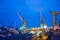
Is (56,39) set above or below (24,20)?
below

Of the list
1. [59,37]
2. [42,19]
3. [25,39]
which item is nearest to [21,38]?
[25,39]

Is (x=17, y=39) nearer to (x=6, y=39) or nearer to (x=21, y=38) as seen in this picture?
(x=21, y=38)

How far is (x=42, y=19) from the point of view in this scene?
21.6 metres

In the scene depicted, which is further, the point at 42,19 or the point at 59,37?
the point at 42,19

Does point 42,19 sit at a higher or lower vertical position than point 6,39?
higher

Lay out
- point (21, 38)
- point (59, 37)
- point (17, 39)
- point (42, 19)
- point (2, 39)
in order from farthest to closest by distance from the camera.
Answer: point (42, 19), point (21, 38), point (17, 39), point (59, 37), point (2, 39)

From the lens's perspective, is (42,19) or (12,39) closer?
(12,39)

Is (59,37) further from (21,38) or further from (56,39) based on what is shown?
(21,38)

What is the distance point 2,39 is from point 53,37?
1.31 m

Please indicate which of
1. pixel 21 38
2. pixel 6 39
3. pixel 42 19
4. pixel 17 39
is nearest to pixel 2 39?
pixel 6 39

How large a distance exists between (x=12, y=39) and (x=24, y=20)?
18.6 meters

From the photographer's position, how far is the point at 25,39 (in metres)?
4.23

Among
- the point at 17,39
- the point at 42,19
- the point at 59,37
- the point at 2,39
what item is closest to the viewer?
the point at 2,39

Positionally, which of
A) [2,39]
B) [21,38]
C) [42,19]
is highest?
[42,19]
